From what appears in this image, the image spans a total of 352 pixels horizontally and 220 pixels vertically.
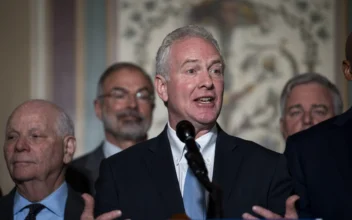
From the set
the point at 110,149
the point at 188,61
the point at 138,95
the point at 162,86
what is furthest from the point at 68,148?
the point at 138,95

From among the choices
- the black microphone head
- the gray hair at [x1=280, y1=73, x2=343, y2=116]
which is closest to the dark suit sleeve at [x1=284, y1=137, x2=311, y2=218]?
the black microphone head

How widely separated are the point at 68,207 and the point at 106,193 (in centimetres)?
62

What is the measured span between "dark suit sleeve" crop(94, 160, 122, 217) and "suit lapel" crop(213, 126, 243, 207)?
0.41 meters

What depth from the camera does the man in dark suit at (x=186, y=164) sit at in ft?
10.2

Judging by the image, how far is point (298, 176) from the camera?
326cm

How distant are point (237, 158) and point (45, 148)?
41.3 inches

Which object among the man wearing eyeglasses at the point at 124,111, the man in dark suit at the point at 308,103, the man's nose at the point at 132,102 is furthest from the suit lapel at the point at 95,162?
the man in dark suit at the point at 308,103

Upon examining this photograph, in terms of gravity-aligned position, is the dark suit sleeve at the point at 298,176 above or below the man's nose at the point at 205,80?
below

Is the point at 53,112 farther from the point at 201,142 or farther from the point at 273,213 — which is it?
the point at 273,213

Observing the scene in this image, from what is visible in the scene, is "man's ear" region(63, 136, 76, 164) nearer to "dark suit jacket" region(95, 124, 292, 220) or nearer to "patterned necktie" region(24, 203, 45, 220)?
"patterned necktie" region(24, 203, 45, 220)

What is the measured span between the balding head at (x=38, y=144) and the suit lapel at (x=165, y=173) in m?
0.71

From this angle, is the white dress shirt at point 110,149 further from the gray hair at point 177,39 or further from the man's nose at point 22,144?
the gray hair at point 177,39

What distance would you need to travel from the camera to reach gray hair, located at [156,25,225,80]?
335 cm

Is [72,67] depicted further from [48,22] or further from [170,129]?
[170,129]
